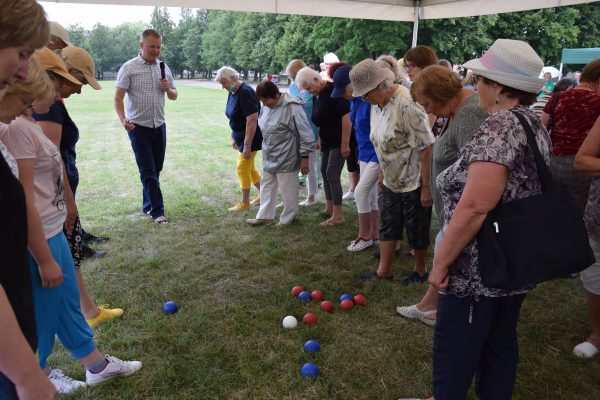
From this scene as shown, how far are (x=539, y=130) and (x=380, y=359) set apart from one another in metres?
1.72

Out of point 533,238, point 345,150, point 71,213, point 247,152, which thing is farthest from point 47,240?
point 247,152

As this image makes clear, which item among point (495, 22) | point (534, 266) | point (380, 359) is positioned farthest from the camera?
point (495, 22)

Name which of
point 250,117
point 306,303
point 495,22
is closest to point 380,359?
point 306,303

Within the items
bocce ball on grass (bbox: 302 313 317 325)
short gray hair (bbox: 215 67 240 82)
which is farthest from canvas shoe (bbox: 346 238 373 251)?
short gray hair (bbox: 215 67 240 82)

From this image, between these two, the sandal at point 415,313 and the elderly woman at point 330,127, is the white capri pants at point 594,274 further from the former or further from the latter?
the elderly woman at point 330,127

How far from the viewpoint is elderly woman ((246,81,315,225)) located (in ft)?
16.4

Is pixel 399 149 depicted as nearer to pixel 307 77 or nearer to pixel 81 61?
pixel 307 77

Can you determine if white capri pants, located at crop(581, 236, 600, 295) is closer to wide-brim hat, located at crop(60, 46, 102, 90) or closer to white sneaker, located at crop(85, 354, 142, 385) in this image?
white sneaker, located at crop(85, 354, 142, 385)

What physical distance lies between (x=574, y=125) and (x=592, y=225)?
0.78 metres

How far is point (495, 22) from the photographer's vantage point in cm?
2378

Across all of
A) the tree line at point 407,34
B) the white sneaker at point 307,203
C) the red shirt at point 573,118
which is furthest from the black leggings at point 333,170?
the tree line at point 407,34

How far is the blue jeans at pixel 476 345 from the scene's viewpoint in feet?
5.95

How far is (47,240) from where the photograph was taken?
2021 mm

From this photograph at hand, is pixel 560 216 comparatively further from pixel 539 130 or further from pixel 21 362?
pixel 21 362
